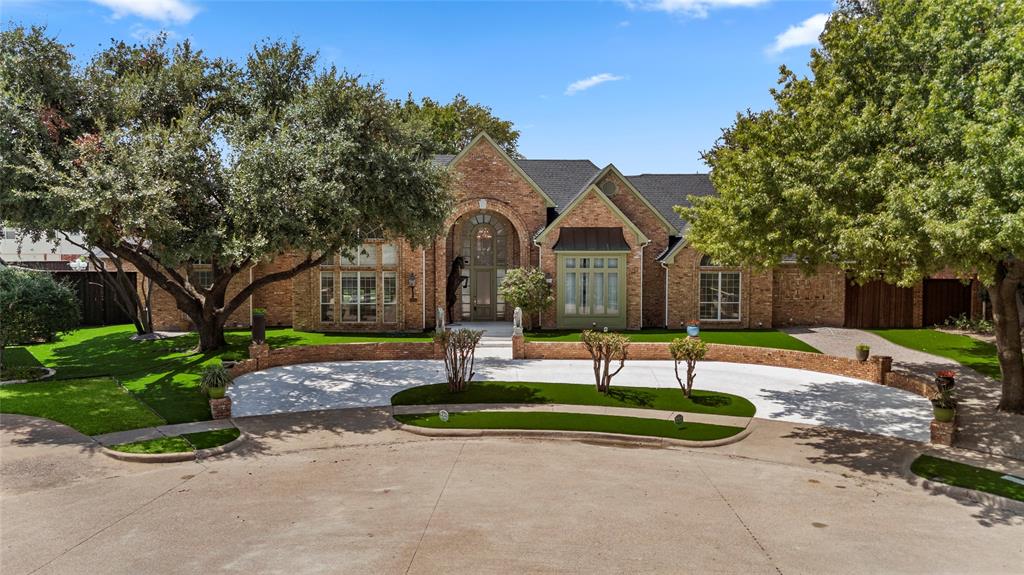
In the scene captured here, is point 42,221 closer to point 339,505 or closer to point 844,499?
point 339,505

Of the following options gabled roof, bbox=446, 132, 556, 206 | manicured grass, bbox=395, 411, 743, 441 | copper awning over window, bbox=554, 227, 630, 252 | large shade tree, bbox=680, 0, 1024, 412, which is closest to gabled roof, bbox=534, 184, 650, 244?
copper awning over window, bbox=554, 227, 630, 252

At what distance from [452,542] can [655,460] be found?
17.2ft

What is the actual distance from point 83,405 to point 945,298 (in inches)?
1348

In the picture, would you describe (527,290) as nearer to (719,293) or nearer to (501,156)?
(501,156)

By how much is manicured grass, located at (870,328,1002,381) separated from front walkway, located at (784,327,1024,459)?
426 mm

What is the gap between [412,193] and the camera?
1961cm

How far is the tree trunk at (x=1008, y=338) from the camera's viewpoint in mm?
14625

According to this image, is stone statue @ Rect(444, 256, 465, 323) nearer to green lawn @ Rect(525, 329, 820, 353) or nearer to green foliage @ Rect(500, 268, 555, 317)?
green foliage @ Rect(500, 268, 555, 317)

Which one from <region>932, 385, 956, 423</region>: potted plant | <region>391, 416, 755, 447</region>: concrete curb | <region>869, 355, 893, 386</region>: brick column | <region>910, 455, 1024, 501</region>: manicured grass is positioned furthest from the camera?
<region>869, 355, 893, 386</region>: brick column

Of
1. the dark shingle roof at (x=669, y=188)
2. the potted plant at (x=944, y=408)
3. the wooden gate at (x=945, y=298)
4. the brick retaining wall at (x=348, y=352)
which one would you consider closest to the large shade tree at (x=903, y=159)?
the potted plant at (x=944, y=408)

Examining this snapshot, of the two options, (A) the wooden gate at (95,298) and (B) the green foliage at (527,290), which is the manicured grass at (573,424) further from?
(A) the wooden gate at (95,298)

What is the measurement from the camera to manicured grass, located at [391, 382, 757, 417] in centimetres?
1591

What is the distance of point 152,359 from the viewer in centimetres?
2180

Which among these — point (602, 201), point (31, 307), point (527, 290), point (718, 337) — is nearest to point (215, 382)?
point (31, 307)
